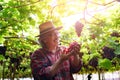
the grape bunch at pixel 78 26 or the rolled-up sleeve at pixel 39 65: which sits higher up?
the grape bunch at pixel 78 26

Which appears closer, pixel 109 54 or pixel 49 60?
pixel 49 60

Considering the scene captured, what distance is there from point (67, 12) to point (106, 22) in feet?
2.53

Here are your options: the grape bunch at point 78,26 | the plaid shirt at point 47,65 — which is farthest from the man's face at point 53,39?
Result: the grape bunch at point 78,26

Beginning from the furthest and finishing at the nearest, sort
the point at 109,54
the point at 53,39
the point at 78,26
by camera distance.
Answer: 1. the point at 109,54
2. the point at 53,39
3. the point at 78,26

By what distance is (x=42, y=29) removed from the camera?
444cm

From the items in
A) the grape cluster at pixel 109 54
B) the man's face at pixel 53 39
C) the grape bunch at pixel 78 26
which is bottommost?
the grape cluster at pixel 109 54

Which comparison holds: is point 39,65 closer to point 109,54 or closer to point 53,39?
point 53,39

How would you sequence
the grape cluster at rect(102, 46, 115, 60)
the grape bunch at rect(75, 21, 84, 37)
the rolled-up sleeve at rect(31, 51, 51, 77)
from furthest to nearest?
1. the grape cluster at rect(102, 46, 115, 60)
2. the rolled-up sleeve at rect(31, 51, 51, 77)
3. the grape bunch at rect(75, 21, 84, 37)

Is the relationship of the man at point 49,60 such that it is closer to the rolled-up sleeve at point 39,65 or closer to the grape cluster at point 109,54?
the rolled-up sleeve at point 39,65

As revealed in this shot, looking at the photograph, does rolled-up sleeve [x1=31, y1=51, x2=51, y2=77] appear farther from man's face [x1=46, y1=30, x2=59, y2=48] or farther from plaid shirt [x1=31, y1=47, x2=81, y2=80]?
man's face [x1=46, y1=30, x2=59, y2=48]

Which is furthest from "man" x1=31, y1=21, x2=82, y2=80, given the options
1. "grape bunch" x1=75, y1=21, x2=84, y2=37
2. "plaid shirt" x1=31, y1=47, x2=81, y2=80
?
"grape bunch" x1=75, y1=21, x2=84, y2=37

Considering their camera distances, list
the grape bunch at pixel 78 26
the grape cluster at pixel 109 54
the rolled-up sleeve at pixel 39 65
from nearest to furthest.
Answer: the grape bunch at pixel 78 26, the rolled-up sleeve at pixel 39 65, the grape cluster at pixel 109 54

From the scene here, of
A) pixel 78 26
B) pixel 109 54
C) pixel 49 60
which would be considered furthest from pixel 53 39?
pixel 109 54

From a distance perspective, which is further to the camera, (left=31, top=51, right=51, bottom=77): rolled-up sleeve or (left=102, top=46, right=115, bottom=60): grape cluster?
(left=102, top=46, right=115, bottom=60): grape cluster
